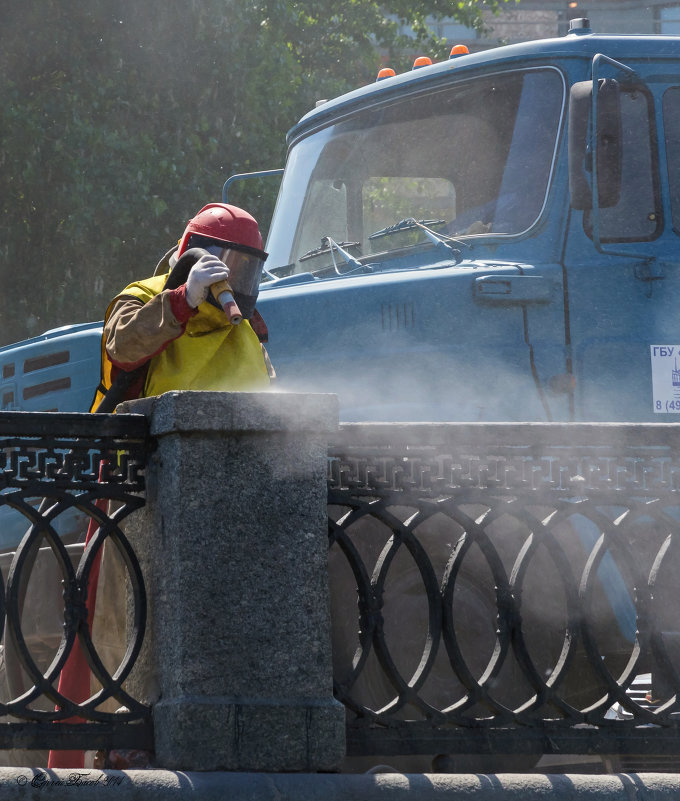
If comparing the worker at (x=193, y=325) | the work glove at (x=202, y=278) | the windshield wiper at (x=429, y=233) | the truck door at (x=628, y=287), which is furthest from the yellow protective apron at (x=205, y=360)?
the truck door at (x=628, y=287)

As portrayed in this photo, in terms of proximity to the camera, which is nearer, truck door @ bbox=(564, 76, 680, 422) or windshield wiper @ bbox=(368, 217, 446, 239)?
truck door @ bbox=(564, 76, 680, 422)

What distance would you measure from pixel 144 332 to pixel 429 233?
2044 millimetres

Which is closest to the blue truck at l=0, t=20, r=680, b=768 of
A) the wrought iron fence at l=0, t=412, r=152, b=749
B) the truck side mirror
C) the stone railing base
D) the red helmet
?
the truck side mirror

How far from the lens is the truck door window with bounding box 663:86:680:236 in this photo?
5.80 m

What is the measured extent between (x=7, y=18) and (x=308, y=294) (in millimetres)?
11064

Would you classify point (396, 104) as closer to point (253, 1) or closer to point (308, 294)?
point (308, 294)

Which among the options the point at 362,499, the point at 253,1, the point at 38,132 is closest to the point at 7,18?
the point at 38,132

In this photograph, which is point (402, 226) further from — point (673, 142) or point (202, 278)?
point (202, 278)

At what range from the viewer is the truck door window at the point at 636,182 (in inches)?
225

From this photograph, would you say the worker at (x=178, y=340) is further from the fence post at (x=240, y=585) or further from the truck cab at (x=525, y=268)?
the truck cab at (x=525, y=268)

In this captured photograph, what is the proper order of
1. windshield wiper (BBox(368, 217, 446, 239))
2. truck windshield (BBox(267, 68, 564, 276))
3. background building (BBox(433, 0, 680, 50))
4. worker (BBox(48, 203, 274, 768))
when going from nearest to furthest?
worker (BBox(48, 203, 274, 768)), truck windshield (BBox(267, 68, 564, 276)), windshield wiper (BBox(368, 217, 446, 239)), background building (BBox(433, 0, 680, 50))

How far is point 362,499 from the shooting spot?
4.45 metres

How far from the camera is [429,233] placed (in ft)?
19.6

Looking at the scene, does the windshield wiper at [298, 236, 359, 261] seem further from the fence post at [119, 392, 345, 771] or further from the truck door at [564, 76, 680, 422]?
the fence post at [119, 392, 345, 771]
